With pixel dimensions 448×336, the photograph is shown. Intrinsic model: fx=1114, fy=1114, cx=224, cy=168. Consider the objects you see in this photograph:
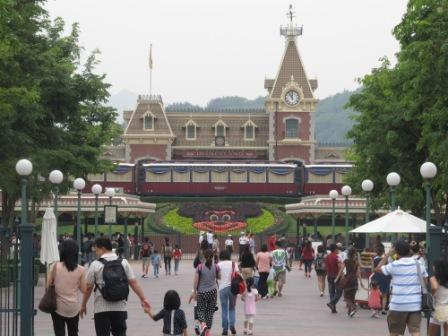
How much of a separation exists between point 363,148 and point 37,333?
21.6 meters

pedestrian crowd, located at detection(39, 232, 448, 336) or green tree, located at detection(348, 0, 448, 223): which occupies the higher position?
green tree, located at detection(348, 0, 448, 223)

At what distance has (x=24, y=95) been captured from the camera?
78.9 feet

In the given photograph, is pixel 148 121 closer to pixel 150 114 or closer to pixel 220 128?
pixel 150 114

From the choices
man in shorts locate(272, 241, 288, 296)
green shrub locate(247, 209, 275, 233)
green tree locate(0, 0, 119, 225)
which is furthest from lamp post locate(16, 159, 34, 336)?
green shrub locate(247, 209, 275, 233)

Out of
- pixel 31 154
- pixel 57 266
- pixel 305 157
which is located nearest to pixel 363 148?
pixel 31 154

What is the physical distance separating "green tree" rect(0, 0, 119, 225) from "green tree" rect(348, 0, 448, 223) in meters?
8.26

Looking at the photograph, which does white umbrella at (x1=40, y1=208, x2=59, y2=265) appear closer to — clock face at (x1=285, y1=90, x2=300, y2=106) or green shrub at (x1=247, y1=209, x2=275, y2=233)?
green shrub at (x1=247, y1=209, x2=275, y2=233)

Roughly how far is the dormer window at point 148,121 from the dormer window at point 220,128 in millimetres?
5737

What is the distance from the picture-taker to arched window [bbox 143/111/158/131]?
88438mm

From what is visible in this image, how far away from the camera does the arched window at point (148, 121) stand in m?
88.4

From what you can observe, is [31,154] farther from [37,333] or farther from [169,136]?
[169,136]

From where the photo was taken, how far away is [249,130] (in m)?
91.6

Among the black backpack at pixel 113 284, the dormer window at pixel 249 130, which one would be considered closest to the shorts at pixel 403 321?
the black backpack at pixel 113 284

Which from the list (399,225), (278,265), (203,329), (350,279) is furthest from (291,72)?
(203,329)
